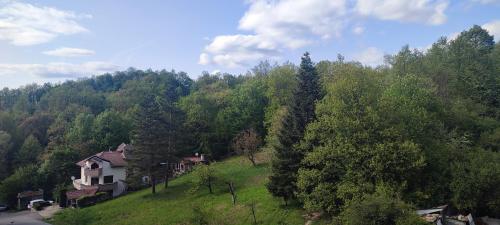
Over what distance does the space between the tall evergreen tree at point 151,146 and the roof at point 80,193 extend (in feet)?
20.7

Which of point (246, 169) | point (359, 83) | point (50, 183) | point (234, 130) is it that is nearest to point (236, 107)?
point (234, 130)

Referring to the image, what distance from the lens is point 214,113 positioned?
69.9m

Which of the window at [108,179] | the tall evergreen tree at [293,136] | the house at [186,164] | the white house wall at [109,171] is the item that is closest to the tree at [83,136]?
the white house wall at [109,171]

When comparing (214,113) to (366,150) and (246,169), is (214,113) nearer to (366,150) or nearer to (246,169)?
(246,169)

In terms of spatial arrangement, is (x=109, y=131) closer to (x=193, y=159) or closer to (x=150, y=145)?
(x=193, y=159)

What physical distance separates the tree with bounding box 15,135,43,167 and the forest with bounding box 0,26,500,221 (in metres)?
0.21

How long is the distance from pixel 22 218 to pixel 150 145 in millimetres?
16373

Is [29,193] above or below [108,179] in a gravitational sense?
below

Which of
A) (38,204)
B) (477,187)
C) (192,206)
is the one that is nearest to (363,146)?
(477,187)

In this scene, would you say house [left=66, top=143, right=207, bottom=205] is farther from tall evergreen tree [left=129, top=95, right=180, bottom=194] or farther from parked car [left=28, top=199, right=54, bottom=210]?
tall evergreen tree [left=129, top=95, right=180, bottom=194]

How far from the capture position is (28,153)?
68.8m

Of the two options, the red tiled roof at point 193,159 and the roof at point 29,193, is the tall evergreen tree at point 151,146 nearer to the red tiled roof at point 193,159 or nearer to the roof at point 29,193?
the red tiled roof at point 193,159

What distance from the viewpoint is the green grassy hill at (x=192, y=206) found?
111 feet

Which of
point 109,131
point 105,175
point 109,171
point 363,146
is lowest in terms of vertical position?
point 105,175
